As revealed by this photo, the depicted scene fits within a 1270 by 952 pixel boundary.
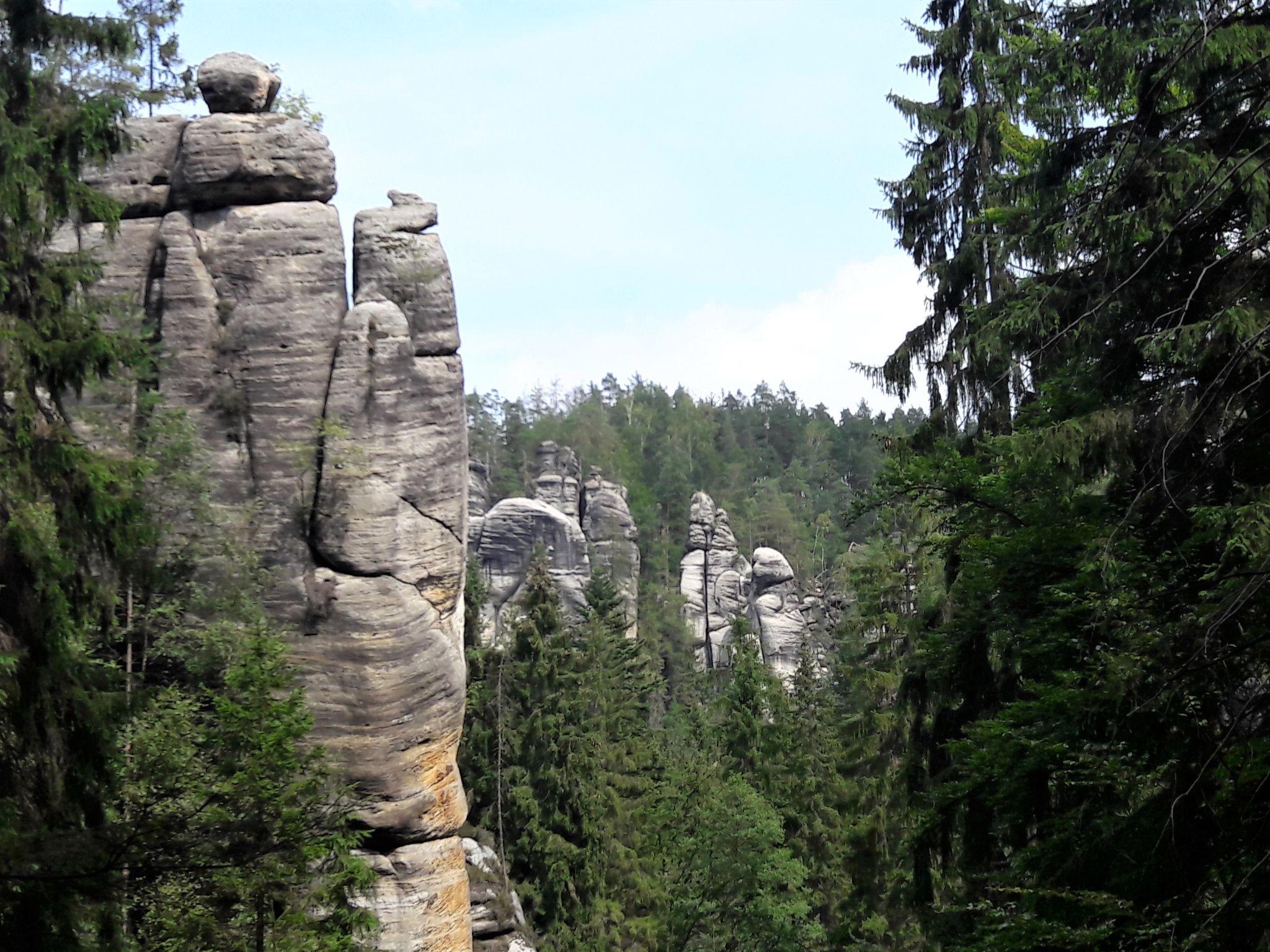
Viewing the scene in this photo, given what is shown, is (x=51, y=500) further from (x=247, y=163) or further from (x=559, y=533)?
(x=559, y=533)

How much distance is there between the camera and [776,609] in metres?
62.1

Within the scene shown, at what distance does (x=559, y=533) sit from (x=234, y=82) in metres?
40.7

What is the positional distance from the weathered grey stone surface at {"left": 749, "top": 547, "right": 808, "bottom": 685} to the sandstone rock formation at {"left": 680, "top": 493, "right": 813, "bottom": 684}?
33mm

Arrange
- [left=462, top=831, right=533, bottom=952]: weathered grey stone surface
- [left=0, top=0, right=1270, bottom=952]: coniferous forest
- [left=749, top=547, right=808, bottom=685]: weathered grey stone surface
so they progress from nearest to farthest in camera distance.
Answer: [left=0, top=0, right=1270, bottom=952]: coniferous forest → [left=462, top=831, right=533, bottom=952]: weathered grey stone surface → [left=749, top=547, right=808, bottom=685]: weathered grey stone surface

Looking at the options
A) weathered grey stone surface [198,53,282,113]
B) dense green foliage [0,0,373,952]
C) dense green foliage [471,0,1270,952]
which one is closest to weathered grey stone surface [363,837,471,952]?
dense green foliage [0,0,373,952]

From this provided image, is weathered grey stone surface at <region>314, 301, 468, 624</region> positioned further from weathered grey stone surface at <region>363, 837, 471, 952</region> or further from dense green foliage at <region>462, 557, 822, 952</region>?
dense green foliage at <region>462, 557, 822, 952</region>

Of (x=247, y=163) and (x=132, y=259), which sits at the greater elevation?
(x=247, y=163)

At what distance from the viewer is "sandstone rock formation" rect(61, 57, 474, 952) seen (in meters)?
17.8

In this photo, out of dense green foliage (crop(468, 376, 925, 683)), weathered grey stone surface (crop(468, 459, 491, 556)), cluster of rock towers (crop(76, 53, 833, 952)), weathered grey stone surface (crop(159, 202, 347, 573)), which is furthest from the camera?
dense green foliage (crop(468, 376, 925, 683))

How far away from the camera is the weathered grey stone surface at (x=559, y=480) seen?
212ft

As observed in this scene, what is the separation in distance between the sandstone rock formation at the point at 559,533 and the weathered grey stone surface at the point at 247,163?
34040 millimetres

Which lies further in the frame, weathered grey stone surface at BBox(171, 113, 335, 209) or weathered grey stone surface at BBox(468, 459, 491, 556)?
weathered grey stone surface at BBox(468, 459, 491, 556)

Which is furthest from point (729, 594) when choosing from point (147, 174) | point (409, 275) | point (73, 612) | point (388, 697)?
point (73, 612)

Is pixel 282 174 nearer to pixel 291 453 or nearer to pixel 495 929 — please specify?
pixel 291 453
